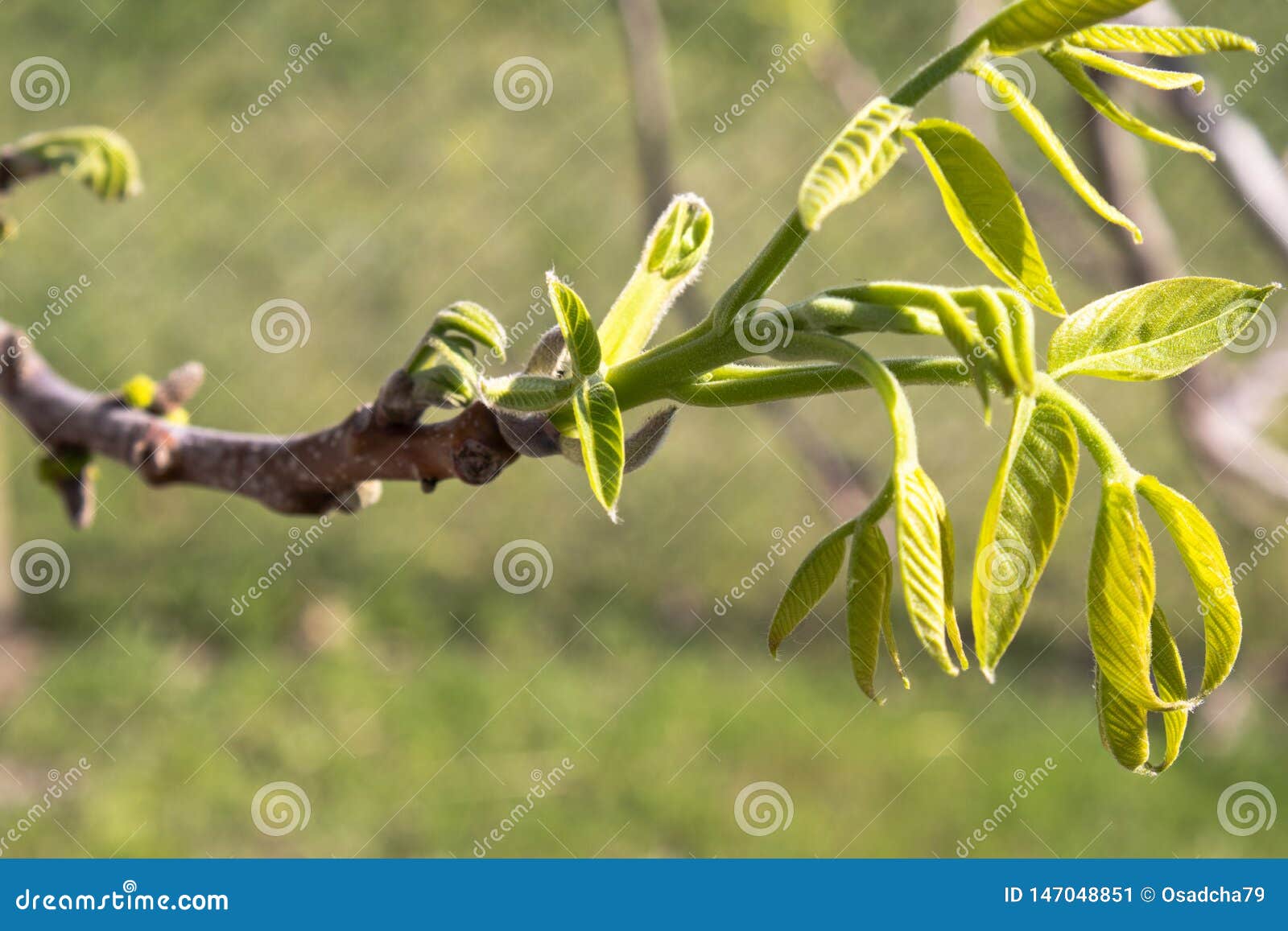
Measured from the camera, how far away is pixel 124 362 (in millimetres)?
3523

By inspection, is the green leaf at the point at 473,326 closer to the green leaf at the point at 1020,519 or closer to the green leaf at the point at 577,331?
the green leaf at the point at 577,331

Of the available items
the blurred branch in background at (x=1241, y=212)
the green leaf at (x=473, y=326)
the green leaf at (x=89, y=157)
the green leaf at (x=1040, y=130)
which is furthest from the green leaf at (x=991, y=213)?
the blurred branch in background at (x=1241, y=212)

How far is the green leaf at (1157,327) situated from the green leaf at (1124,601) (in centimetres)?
7

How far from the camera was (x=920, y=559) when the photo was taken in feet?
1.43

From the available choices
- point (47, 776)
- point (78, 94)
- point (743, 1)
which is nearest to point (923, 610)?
point (47, 776)

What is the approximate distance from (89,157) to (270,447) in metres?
0.36

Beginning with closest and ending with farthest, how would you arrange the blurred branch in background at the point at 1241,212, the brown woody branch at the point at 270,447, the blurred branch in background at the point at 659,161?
the brown woody branch at the point at 270,447 → the blurred branch in background at the point at 1241,212 → the blurred branch in background at the point at 659,161

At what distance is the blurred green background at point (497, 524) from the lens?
2.77 m

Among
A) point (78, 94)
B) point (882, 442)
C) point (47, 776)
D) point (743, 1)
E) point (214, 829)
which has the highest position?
point (743, 1)

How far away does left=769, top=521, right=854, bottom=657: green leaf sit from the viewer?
1.74ft

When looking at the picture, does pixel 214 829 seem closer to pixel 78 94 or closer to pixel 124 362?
pixel 124 362

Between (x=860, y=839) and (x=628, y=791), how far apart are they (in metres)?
0.56

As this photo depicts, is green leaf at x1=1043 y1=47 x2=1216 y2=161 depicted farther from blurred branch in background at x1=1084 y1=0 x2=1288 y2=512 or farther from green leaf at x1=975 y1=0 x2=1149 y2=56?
blurred branch in background at x1=1084 y1=0 x2=1288 y2=512

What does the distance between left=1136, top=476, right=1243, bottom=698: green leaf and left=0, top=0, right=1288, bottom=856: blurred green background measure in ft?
4.26
